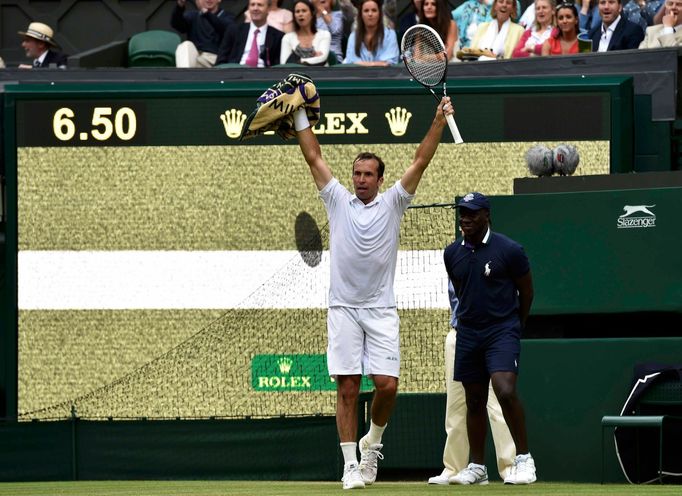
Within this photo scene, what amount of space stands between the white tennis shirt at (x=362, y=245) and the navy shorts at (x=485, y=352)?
505 millimetres

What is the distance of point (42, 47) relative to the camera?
15.0m

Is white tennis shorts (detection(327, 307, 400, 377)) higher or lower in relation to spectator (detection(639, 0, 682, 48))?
lower

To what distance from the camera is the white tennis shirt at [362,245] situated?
27.3 ft

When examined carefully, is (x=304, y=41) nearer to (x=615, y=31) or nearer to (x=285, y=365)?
(x=615, y=31)

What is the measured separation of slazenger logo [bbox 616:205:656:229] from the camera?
33.0ft

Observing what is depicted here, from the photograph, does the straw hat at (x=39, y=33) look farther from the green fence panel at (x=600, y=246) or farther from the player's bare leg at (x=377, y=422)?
the player's bare leg at (x=377, y=422)

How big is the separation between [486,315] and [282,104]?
1.62m

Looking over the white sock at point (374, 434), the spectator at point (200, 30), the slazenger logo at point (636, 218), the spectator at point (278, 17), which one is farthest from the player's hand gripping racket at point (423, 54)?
the spectator at point (278, 17)

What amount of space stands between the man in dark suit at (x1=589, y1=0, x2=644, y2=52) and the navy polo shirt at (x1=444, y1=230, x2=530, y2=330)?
16.9ft

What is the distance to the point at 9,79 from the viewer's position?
1333 cm

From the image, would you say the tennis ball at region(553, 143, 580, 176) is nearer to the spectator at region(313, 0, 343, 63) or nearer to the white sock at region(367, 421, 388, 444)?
the spectator at region(313, 0, 343, 63)

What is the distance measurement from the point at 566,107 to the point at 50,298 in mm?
4410

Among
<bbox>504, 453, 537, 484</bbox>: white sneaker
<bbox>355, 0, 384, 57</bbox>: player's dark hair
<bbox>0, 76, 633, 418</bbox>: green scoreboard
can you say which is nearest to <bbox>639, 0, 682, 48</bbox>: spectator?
<bbox>0, 76, 633, 418</bbox>: green scoreboard

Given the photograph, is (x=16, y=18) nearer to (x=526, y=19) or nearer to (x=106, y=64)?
(x=106, y=64)
